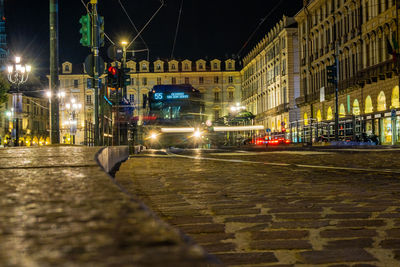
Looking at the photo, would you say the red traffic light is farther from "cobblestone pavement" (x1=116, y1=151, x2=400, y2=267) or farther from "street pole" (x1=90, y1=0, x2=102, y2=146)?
"cobblestone pavement" (x1=116, y1=151, x2=400, y2=267)

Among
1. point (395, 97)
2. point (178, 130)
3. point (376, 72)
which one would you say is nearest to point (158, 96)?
point (178, 130)

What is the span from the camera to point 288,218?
355cm

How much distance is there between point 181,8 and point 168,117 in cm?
1408

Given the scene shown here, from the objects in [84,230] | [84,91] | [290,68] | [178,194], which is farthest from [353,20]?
[84,91]

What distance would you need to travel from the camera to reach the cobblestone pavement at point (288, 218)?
2.48 meters

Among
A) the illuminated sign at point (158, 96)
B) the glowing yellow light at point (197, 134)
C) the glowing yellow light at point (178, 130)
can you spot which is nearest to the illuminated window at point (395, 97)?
the glowing yellow light at point (197, 134)

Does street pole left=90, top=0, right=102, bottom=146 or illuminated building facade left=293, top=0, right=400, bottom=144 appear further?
illuminated building facade left=293, top=0, right=400, bottom=144

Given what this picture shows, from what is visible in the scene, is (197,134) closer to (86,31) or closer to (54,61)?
(86,31)

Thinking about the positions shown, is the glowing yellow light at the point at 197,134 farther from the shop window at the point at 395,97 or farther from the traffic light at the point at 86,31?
the traffic light at the point at 86,31

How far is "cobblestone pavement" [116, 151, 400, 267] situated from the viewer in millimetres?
2480

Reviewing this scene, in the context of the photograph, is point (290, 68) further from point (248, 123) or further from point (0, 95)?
point (0, 95)

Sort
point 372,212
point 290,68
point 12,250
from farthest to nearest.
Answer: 1. point 290,68
2. point 372,212
3. point 12,250

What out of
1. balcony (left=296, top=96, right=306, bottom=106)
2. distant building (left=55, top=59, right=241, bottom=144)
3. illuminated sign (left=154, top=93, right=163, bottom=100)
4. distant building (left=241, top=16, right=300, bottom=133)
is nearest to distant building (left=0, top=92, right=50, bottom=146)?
distant building (left=55, top=59, right=241, bottom=144)

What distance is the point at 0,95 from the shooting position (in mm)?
37500
